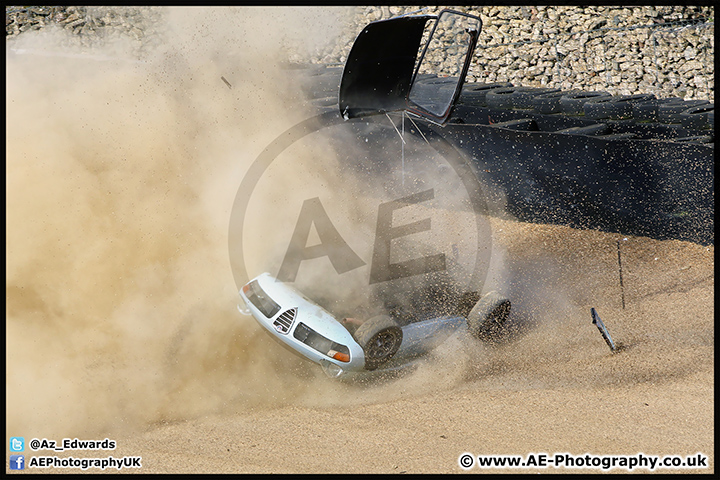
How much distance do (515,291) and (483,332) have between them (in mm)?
1428

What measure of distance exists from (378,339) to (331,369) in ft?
2.17

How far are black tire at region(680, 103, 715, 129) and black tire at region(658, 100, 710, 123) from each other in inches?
2.5

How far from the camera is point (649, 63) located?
12.9 m

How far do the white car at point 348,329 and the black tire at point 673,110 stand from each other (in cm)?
375

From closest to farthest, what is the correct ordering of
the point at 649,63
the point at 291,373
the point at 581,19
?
the point at 291,373, the point at 649,63, the point at 581,19

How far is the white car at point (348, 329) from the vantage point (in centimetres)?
647

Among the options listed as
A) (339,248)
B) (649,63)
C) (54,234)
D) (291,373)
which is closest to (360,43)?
(339,248)

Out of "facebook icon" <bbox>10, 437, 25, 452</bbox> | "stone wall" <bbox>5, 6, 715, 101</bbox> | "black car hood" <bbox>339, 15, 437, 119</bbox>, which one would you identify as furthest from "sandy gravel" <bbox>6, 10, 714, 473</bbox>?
"stone wall" <bbox>5, 6, 715, 101</bbox>

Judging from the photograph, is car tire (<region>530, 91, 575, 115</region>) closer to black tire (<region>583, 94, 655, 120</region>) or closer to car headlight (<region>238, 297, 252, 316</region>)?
black tire (<region>583, 94, 655, 120</region>)

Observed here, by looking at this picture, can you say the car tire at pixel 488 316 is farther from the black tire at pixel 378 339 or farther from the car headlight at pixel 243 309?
the car headlight at pixel 243 309

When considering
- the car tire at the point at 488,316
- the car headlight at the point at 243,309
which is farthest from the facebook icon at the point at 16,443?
the car tire at the point at 488,316

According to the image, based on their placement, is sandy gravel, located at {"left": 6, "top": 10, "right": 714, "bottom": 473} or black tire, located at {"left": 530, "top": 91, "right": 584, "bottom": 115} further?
black tire, located at {"left": 530, "top": 91, "right": 584, "bottom": 115}

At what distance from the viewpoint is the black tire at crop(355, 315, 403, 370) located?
6.43 meters

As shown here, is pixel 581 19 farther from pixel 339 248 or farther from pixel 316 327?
pixel 316 327
